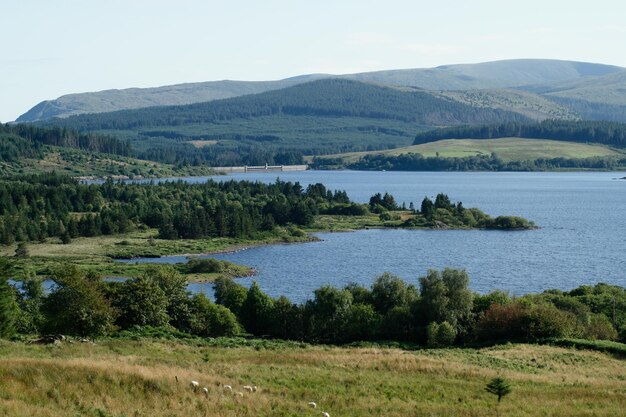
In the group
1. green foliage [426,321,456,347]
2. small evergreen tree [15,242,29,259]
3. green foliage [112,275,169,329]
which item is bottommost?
small evergreen tree [15,242,29,259]

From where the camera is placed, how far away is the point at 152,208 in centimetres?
16888

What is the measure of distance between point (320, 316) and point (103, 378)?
33.0m

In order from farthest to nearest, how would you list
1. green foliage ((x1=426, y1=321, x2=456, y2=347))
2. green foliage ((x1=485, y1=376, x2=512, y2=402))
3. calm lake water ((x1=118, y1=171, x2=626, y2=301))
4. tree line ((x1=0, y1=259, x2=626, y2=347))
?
calm lake water ((x1=118, y1=171, x2=626, y2=301))
green foliage ((x1=426, y1=321, x2=456, y2=347))
tree line ((x1=0, y1=259, x2=626, y2=347))
green foliage ((x1=485, y1=376, x2=512, y2=402))

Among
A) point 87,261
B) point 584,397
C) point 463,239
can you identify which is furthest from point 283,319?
point 463,239

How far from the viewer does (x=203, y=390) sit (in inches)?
1431

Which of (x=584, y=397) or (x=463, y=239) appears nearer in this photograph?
(x=584, y=397)

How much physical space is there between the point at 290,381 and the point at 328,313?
26468mm

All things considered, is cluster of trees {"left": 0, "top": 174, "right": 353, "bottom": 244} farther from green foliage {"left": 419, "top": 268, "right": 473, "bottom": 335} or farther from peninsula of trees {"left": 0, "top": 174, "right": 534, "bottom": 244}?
green foliage {"left": 419, "top": 268, "right": 473, "bottom": 335}

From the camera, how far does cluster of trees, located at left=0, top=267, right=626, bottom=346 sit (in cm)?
5944

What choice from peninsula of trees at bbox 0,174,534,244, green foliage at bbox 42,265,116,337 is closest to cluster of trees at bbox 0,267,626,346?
green foliage at bbox 42,265,116,337

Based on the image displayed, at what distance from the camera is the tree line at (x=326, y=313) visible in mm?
59406

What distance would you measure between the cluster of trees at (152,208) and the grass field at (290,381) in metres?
93.3

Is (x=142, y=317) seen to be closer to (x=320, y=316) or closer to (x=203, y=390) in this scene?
(x=320, y=316)

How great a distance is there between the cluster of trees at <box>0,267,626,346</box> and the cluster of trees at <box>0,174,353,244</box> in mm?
72689
